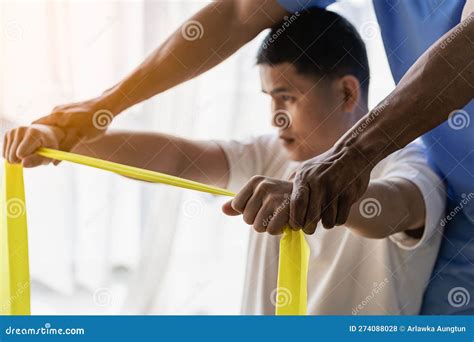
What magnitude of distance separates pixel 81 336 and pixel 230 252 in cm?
49

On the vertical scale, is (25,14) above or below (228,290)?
above

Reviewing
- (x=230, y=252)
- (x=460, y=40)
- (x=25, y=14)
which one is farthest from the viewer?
(x=230, y=252)

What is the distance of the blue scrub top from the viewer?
81cm

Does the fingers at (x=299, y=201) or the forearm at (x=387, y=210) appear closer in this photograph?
the fingers at (x=299, y=201)

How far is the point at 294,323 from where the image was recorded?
0.77 meters

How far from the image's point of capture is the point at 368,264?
33.9 inches

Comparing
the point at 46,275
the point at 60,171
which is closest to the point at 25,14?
the point at 60,171

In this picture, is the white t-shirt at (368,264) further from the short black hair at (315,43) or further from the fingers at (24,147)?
the fingers at (24,147)

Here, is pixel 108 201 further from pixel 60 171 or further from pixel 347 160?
pixel 347 160

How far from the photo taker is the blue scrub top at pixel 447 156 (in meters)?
0.81

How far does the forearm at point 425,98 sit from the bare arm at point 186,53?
340 millimetres

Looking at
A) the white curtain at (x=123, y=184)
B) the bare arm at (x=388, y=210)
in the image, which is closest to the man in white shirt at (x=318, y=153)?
the bare arm at (x=388, y=210)

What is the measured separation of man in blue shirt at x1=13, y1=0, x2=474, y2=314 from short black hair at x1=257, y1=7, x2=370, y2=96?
2cm

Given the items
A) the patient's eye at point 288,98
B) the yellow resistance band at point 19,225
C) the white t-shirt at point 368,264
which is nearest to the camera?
the yellow resistance band at point 19,225
